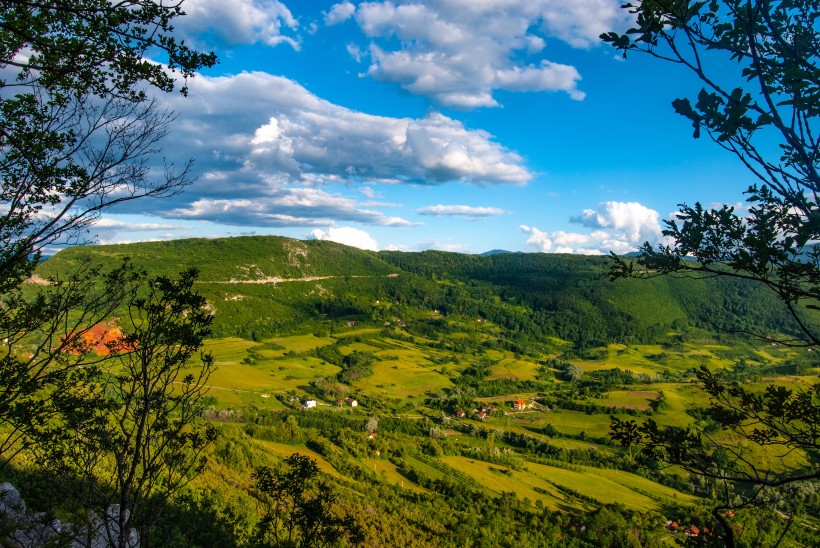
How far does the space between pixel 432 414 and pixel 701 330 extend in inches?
4551

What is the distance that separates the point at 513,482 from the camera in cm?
4450

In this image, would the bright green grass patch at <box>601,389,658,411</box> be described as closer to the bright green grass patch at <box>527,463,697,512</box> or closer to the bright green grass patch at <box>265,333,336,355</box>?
the bright green grass patch at <box>527,463,697,512</box>

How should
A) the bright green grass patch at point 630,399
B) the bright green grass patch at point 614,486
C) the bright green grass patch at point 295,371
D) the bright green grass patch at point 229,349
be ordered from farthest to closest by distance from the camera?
the bright green grass patch at point 229,349 < the bright green grass patch at point 295,371 < the bright green grass patch at point 630,399 < the bright green grass patch at point 614,486

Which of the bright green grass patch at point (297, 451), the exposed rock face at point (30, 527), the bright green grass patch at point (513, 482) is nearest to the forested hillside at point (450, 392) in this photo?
the bright green grass patch at point (513, 482)

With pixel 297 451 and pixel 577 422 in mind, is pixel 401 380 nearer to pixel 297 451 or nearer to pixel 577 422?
pixel 577 422

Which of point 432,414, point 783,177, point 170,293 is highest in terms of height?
point 783,177

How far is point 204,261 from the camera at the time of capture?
144m

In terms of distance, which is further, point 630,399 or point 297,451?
point 630,399

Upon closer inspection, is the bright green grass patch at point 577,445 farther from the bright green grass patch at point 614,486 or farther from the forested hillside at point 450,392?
the bright green grass patch at point 614,486

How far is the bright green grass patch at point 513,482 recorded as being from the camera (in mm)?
40806

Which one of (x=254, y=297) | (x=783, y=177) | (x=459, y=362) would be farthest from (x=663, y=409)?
(x=254, y=297)

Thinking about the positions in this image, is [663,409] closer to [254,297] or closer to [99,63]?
[99,63]

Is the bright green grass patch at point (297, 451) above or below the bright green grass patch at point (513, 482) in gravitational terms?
above

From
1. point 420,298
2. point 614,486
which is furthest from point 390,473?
point 420,298
